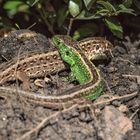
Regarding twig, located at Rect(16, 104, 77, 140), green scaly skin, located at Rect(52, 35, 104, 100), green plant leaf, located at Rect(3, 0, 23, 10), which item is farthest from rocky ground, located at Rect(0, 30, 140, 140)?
green plant leaf, located at Rect(3, 0, 23, 10)

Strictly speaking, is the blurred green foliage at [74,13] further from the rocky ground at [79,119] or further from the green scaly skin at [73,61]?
the rocky ground at [79,119]

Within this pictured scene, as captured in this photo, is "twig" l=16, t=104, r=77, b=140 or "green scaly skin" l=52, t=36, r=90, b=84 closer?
"twig" l=16, t=104, r=77, b=140

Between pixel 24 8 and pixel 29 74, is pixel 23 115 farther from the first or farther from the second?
pixel 24 8

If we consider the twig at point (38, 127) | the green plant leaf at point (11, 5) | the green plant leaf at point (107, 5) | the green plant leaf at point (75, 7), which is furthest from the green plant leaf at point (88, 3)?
the twig at point (38, 127)

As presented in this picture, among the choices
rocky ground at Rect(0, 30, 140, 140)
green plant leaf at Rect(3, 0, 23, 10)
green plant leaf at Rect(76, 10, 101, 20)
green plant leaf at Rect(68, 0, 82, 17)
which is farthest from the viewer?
green plant leaf at Rect(3, 0, 23, 10)

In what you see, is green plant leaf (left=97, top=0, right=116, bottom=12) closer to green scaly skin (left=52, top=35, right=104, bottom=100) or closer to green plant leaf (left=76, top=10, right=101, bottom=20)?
green plant leaf (left=76, top=10, right=101, bottom=20)

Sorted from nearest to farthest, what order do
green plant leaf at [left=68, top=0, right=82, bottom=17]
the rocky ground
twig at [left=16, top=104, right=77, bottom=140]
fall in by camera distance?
twig at [left=16, top=104, right=77, bottom=140], the rocky ground, green plant leaf at [left=68, top=0, right=82, bottom=17]

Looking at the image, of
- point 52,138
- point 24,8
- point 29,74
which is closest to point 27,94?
point 52,138

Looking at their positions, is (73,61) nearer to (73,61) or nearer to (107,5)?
(73,61)
